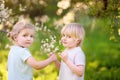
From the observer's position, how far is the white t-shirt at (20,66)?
376cm

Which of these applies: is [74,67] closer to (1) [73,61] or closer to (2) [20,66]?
(1) [73,61]

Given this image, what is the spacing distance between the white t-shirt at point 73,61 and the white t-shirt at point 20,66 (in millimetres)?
254

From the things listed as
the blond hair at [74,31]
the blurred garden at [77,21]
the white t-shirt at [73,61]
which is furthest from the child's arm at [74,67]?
the blurred garden at [77,21]

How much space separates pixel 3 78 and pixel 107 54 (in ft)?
9.34

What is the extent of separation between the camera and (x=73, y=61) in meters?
3.74

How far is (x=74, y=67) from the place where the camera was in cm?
368

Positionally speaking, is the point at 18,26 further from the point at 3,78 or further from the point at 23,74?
the point at 3,78

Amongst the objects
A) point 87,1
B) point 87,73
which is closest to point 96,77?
point 87,73

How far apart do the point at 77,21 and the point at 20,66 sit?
138 inches

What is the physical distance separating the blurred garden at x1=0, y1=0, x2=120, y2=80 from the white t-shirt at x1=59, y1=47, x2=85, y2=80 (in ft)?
2.77

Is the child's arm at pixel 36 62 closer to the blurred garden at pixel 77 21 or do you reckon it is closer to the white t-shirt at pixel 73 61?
the white t-shirt at pixel 73 61

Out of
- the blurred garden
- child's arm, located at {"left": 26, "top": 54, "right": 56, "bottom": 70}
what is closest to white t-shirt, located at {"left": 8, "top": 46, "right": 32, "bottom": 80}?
child's arm, located at {"left": 26, "top": 54, "right": 56, "bottom": 70}

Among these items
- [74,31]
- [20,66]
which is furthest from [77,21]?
[20,66]

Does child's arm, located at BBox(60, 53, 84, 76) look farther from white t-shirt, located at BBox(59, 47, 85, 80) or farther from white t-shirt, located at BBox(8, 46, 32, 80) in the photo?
white t-shirt, located at BBox(8, 46, 32, 80)
